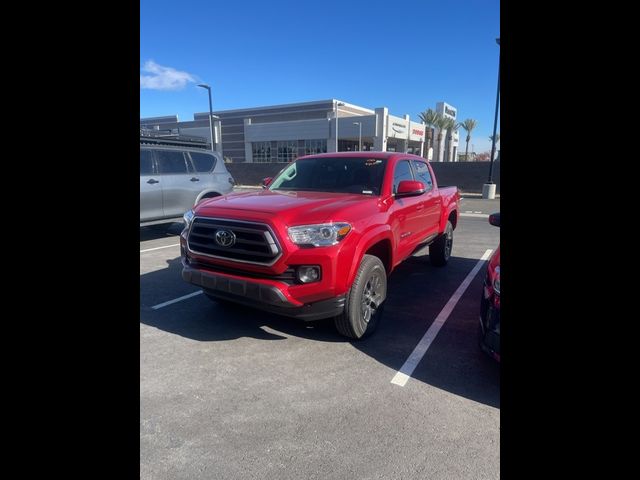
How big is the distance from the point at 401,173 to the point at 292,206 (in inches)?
72.8

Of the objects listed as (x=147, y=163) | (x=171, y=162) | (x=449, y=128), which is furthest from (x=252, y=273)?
(x=449, y=128)

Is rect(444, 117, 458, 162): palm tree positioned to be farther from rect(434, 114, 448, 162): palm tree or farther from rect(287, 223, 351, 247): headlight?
rect(287, 223, 351, 247): headlight

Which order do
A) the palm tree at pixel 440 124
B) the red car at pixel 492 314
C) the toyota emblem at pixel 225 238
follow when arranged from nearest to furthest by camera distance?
the red car at pixel 492 314 < the toyota emblem at pixel 225 238 < the palm tree at pixel 440 124

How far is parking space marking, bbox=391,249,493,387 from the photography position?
3.08m

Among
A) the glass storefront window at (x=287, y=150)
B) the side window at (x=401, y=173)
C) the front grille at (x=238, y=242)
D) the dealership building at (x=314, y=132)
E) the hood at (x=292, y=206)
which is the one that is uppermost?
the dealership building at (x=314, y=132)

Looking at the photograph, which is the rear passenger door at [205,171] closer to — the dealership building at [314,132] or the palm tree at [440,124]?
the dealership building at [314,132]

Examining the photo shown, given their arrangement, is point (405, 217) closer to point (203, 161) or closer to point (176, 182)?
point (176, 182)

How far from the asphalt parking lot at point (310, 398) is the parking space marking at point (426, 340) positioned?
3 cm

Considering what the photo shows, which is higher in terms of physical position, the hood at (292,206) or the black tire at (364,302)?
the hood at (292,206)

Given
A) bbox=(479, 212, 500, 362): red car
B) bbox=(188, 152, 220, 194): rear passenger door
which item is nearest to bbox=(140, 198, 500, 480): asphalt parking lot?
bbox=(479, 212, 500, 362): red car

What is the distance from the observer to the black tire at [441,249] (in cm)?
629

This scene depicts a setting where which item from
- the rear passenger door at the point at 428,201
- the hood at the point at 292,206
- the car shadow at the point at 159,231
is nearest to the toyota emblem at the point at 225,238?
the hood at the point at 292,206

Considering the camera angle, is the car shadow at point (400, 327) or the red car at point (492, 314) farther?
the car shadow at point (400, 327)
